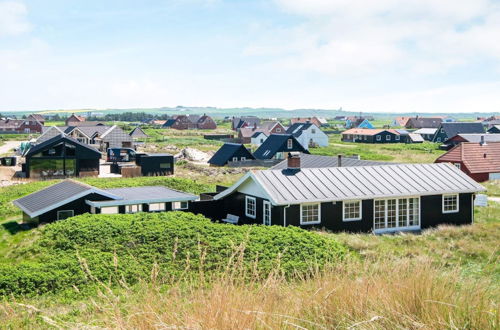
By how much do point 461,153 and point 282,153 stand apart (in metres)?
22.7

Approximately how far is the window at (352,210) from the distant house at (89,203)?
25.8 feet

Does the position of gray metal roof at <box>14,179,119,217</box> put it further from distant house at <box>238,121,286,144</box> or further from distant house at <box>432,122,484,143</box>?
distant house at <box>432,122,484,143</box>

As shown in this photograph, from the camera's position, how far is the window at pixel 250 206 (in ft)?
82.5

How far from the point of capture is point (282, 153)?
64.3 meters

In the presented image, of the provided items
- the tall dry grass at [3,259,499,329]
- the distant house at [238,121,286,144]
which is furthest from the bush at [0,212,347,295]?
the distant house at [238,121,286,144]

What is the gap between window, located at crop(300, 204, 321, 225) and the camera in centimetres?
2348

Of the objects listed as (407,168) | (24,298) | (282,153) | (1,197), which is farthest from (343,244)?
(282,153)

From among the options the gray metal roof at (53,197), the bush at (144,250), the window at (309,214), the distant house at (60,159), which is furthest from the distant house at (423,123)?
the bush at (144,250)

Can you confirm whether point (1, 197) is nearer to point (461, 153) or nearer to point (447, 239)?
point (447, 239)

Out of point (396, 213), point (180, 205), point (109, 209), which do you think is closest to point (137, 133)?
point (180, 205)

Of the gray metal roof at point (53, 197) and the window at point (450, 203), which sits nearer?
the gray metal roof at point (53, 197)

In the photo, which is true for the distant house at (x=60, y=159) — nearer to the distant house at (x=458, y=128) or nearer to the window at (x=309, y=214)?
the window at (x=309, y=214)

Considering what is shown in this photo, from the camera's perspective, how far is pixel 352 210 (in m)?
24.5

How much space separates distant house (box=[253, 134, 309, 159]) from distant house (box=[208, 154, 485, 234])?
118 ft
